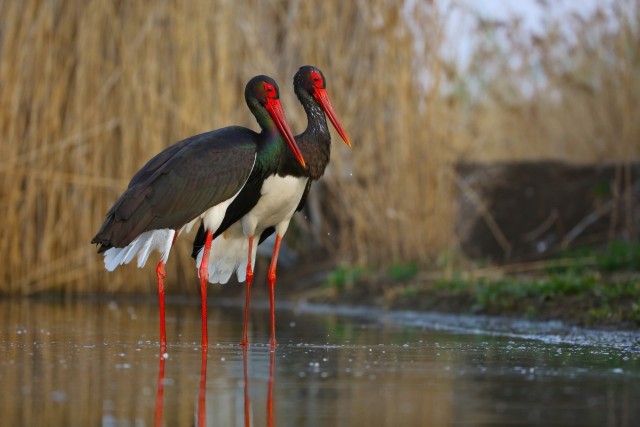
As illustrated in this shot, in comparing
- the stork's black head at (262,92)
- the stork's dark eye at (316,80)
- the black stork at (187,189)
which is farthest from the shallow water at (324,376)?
the stork's dark eye at (316,80)

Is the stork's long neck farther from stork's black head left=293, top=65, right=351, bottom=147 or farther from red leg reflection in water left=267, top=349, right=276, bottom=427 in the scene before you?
red leg reflection in water left=267, top=349, right=276, bottom=427

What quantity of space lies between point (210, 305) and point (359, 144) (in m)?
1.96

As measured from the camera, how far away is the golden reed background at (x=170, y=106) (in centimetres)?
1120

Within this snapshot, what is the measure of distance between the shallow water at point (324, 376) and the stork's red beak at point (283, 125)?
1043 millimetres

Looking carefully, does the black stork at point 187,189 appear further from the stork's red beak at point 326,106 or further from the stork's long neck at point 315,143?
the stork's red beak at point 326,106

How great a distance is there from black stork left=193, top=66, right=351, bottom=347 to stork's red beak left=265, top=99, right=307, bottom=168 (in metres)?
0.10

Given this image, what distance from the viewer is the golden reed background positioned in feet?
36.8

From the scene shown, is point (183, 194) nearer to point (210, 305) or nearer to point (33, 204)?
point (210, 305)

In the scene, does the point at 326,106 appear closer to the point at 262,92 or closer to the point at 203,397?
the point at 262,92

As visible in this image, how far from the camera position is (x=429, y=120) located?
34.7ft

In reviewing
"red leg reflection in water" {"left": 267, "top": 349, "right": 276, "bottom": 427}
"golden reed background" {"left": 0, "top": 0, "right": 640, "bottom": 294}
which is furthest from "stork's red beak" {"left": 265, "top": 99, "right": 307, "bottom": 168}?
"golden reed background" {"left": 0, "top": 0, "right": 640, "bottom": 294}

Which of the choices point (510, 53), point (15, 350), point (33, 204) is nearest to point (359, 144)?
point (33, 204)

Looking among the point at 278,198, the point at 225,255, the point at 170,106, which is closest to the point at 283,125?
the point at 278,198

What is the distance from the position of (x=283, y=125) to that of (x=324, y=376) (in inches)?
106
